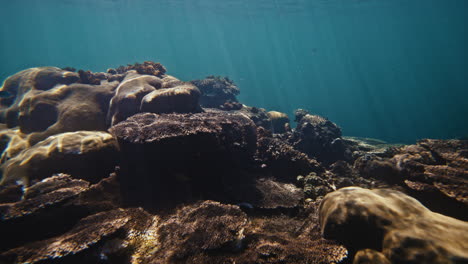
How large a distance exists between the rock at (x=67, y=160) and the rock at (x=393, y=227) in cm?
482

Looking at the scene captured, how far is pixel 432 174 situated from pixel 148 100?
24.6 ft

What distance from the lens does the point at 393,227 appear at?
270 cm

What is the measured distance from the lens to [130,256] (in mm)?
2811

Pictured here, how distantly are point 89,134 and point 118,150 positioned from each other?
0.91 metres

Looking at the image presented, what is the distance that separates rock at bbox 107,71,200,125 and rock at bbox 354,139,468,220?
6026 millimetres

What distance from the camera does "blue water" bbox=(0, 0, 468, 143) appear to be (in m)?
45.9

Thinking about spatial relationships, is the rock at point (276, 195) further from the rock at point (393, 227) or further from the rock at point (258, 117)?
the rock at point (258, 117)

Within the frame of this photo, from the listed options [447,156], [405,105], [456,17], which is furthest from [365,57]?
[447,156]

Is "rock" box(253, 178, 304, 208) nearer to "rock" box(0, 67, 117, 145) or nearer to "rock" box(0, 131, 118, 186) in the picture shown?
"rock" box(0, 131, 118, 186)

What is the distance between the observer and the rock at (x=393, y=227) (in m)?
2.29

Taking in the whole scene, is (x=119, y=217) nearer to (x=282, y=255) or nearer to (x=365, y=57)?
(x=282, y=255)

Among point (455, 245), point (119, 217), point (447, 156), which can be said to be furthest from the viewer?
point (447, 156)

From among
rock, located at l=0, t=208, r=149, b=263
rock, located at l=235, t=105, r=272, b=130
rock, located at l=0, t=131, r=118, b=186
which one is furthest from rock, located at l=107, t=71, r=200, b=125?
rock, located at l=235, t=105, r=272, b=130

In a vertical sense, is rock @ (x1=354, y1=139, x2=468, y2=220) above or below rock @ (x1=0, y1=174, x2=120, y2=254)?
below
